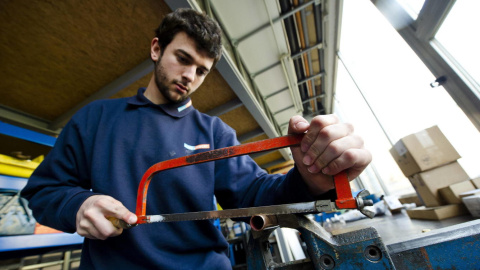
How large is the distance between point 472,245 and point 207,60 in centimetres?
153

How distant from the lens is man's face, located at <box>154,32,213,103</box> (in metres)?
1.31

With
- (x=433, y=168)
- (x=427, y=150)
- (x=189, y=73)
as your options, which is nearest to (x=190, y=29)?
(x=189, y=73)

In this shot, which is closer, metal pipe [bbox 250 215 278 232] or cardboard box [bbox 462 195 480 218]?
metal pipe [bbox 250 215 278 232]

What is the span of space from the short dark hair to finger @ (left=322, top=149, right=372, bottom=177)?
1.16 m

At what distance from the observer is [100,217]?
2.31 feet

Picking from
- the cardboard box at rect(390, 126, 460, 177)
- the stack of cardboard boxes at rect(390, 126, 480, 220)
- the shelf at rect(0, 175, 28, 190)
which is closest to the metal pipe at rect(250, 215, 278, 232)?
the shelf at rect(0, 175, 28, 190)

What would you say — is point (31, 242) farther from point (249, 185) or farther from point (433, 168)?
point (433, 168)

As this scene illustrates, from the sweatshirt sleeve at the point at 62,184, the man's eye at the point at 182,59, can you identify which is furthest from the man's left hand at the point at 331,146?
the man's eye at the point at 182,59

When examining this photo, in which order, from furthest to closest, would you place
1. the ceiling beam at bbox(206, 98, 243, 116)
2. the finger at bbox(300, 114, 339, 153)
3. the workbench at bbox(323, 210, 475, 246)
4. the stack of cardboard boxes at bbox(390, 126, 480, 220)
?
the ceiling beam at bbox(206, 98, 243, 116) < the stack of cardboard boxes at bbox(390, 126, 480, 220) < the workbench at bbox(323, 210, 475, 246) < the finger at bbox(300, 114, 339, 153)

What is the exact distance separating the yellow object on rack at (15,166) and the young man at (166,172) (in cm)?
70

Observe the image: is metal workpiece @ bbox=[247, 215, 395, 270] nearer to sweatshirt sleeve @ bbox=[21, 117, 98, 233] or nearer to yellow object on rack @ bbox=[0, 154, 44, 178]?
sweatshirt sleeve @ bbox=[21, 117, 98, 233]

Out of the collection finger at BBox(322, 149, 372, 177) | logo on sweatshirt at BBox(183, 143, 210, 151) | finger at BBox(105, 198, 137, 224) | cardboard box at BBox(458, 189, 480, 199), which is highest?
logo on sweatshirt at BBox(183, 143, 210, 151)

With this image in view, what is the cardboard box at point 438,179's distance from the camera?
220cm

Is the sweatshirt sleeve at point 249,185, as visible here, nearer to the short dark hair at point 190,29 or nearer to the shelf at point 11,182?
the short dark hair at point 190,29
